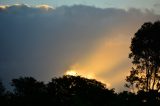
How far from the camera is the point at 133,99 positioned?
7594cm

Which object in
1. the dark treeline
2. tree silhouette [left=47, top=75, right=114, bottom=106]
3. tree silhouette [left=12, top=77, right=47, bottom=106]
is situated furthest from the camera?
tree silhouette [left=12, top=77, right=47, bottom=106]

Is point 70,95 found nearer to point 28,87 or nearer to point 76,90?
point 76,90

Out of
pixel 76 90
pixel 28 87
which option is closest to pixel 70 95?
pixel 76 90

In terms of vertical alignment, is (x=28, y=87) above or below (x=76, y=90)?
above

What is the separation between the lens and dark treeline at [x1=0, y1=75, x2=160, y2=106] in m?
75.8

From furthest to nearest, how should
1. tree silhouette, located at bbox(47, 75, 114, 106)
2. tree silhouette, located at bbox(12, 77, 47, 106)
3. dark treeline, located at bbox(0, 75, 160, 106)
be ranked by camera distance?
1. tree silhouette, located at bbox(12, 77, 47, 106)
2. tree silhouette, located at bbox(47, 75, 114, 106)
3. dark treeline, located at bbox(0, 75, 160, 106)

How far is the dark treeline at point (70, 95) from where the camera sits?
7581 centimetres

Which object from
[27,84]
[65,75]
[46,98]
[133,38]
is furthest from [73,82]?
[133,38]

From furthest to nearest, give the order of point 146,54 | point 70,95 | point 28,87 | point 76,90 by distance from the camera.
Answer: point 28,87, point 76,90, point 70,95, point 146,54

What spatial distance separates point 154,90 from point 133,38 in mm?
10098

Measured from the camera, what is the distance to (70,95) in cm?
11269

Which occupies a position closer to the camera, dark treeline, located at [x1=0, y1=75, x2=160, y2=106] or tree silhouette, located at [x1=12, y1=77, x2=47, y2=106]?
dark treeline, located at [x1=0, y1=75, x2=160, y2=106]

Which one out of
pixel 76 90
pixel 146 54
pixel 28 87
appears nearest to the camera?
pixel 146 54

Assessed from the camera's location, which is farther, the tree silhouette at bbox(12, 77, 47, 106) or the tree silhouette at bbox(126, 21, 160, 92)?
the tree silhouette at bbox(12, 77, 47, 106)
